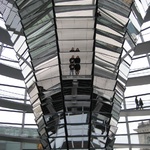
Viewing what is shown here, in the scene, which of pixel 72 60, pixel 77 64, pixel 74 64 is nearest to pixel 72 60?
pixel 72 60

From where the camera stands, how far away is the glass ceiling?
16.2 m

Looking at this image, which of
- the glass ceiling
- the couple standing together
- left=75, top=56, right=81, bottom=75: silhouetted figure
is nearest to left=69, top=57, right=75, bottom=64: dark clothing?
the couple standing together

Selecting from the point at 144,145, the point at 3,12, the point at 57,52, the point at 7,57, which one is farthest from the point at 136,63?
the point at 57,52

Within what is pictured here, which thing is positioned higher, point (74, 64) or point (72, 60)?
point (72, 60)

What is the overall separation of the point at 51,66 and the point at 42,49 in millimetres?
1183

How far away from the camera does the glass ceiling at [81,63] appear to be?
640 inches

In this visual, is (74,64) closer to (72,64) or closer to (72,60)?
(72,64)

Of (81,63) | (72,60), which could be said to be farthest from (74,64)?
(81,63)

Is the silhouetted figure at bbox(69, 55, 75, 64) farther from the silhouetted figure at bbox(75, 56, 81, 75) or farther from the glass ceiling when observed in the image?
the glass ceiling

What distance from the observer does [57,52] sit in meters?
16.2

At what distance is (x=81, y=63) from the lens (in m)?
16.3

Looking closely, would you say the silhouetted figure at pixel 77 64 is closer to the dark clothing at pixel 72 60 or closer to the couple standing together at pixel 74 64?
the couple standing together at pixel 74 64

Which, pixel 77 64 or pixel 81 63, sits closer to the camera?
pixel 77 64

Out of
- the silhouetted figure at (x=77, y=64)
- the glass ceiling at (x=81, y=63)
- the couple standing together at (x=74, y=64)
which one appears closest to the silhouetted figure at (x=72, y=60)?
the couple standing together at (x=74, y=64)
